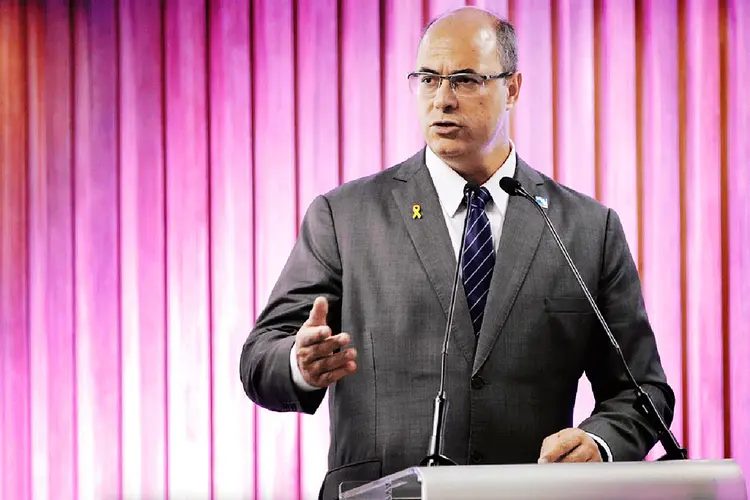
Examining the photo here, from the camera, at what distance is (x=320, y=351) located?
1565mm

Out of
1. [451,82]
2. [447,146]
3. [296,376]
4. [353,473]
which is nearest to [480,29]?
[451,82]

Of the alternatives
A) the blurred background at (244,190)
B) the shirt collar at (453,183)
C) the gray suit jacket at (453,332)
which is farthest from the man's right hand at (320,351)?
the blurred background at (244,190)

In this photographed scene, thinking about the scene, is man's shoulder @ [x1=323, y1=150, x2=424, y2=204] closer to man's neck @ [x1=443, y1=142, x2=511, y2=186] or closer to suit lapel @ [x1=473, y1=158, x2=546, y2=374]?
man's neck @ [x1=443, y1=142, x2=511, y2=186]

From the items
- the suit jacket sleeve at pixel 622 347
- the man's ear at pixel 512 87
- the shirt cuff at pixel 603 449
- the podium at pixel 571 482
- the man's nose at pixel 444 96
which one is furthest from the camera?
the man's ear at pixel 512 87

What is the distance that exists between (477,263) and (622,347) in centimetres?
35

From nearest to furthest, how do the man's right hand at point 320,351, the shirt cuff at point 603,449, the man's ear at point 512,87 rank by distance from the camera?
the man's right hand at point 320,351 → the shirt cuff at point 603,449 → the man's ear at point 512,87

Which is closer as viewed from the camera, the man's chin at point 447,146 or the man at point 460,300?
the man at point 460,300

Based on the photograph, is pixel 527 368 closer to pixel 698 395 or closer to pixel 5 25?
pixel 698 395

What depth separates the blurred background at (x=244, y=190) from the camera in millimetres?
3547

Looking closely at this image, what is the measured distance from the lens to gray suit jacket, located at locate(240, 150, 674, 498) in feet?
6.62

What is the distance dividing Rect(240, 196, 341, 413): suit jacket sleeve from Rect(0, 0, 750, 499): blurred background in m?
1.39

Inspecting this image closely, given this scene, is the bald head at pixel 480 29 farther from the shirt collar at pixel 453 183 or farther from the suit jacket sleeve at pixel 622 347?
the suit jacket sleeve at pixel 622 347

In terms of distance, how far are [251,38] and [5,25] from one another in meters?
0.91

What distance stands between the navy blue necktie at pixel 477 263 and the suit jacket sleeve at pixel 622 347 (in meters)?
0.27
